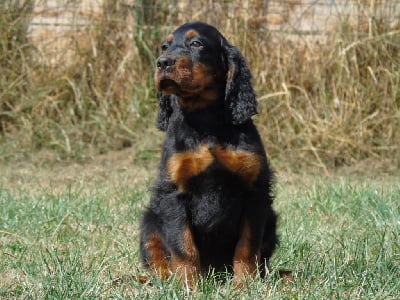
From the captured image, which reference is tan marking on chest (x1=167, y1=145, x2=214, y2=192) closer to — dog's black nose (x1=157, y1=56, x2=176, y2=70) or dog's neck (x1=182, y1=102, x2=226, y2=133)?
dog's neck (x1=182, y1=102, x2=226, y2=133)

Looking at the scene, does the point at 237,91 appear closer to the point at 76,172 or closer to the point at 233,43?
the point at 76,172

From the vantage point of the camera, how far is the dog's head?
3.86 m

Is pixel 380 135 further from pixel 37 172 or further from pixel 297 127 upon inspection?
pixel 37 172

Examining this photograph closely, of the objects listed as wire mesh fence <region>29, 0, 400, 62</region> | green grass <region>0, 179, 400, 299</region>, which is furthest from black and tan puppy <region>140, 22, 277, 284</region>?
wire mesh fence <region>29, 0, 400, 62</region>

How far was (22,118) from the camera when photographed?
28.2 feet

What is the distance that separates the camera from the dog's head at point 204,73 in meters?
3.86

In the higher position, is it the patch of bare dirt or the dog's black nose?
the dog's black nose

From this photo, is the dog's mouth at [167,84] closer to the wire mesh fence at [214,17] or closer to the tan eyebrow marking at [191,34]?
the tan eyebrow marking at [191,34]

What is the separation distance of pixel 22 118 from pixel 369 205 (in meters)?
4.32

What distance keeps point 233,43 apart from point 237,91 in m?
4.42

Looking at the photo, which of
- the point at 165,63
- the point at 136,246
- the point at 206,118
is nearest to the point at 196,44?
the point at 165,63

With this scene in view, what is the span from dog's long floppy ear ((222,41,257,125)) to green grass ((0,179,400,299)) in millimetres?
734

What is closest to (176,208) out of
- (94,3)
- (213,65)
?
(213,65)

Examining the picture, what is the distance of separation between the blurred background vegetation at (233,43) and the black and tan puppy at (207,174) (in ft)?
13.1
